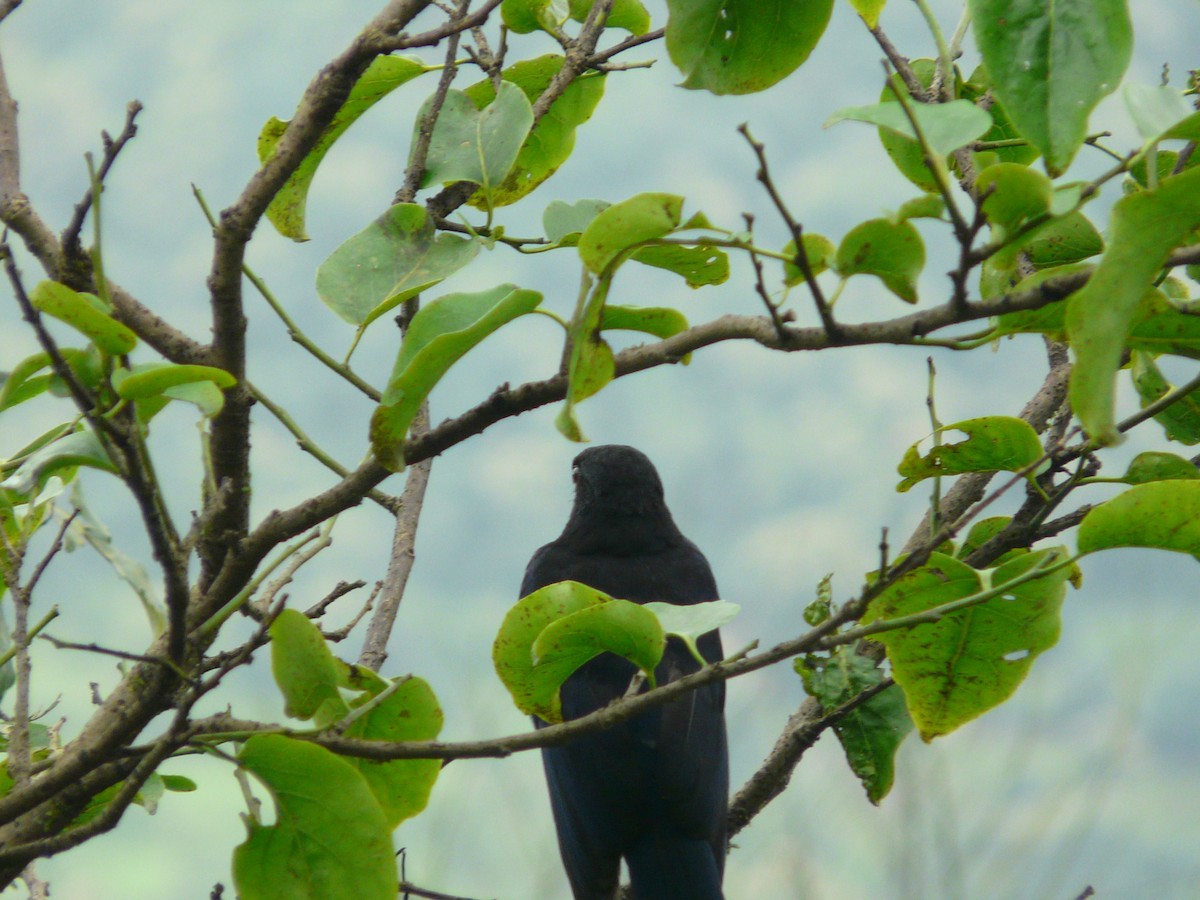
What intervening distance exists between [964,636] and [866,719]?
797 mm

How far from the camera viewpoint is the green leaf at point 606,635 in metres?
1.29

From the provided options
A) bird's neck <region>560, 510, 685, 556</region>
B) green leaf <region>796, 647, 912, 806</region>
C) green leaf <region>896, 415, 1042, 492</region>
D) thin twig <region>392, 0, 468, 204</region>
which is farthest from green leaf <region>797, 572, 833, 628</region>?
bird's neck <region>560, 510, 685, 556</region>

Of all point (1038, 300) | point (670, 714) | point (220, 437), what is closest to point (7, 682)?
point (220, 437)

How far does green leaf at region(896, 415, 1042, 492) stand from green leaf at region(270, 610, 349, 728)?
77 centimetres

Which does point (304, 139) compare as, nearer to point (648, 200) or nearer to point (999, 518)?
point (648, 200)

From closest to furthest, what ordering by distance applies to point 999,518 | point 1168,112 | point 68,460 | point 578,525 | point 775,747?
point 1168,112
point 68,460
point 999,518
point 775,747
point 578,525

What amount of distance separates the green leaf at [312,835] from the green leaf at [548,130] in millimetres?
1115

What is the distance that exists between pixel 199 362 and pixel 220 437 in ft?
0.31

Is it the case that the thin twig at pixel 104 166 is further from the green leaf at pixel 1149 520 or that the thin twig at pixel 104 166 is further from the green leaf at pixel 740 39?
the green leaf at pixel 1149 520

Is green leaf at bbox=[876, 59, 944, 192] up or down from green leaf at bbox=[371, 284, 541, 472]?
up

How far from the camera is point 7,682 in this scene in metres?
1.68

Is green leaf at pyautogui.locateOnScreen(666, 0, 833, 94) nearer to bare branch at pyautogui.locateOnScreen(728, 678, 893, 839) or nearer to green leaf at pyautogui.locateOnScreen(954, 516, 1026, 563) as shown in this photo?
green leaf at pyautogui.locateOnScreen(954, 516, 1026, 563)

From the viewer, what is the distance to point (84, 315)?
109cm

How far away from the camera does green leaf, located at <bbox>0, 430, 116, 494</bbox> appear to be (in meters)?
1.17
